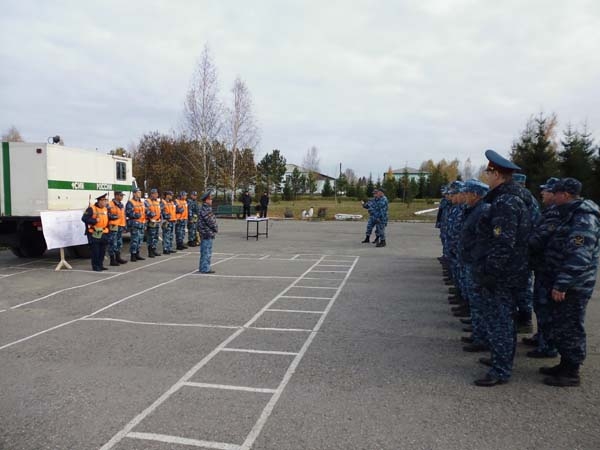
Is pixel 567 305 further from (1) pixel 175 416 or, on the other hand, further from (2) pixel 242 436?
(1) pixel 175 416

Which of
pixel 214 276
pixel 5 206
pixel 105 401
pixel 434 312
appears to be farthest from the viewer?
pixel 5 206

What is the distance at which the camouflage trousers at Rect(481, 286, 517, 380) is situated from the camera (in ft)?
13.1

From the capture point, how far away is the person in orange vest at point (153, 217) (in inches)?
481

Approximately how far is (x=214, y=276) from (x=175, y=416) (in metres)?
6.14

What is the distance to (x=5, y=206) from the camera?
10.8 meters

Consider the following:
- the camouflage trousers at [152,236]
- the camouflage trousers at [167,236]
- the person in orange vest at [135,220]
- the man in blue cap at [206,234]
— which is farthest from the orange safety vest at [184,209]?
the man in blue cap at [206,234]

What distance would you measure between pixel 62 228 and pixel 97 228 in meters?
1.33

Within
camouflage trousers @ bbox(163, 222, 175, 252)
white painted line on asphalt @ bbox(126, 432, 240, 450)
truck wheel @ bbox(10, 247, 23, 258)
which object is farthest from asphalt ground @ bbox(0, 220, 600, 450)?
camouflage trousers @ bbox(163, 222, 175, 252)

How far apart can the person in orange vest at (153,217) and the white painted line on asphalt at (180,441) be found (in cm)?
964

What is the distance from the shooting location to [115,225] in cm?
1072

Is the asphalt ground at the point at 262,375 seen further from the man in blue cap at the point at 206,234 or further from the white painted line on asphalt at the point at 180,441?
the man in blue cap at the point at 206,234

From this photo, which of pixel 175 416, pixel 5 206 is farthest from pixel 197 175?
pixel 175 416

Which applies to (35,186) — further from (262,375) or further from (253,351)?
(262,375)

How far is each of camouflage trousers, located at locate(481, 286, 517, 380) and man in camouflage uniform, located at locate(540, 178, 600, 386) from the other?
41 cm
